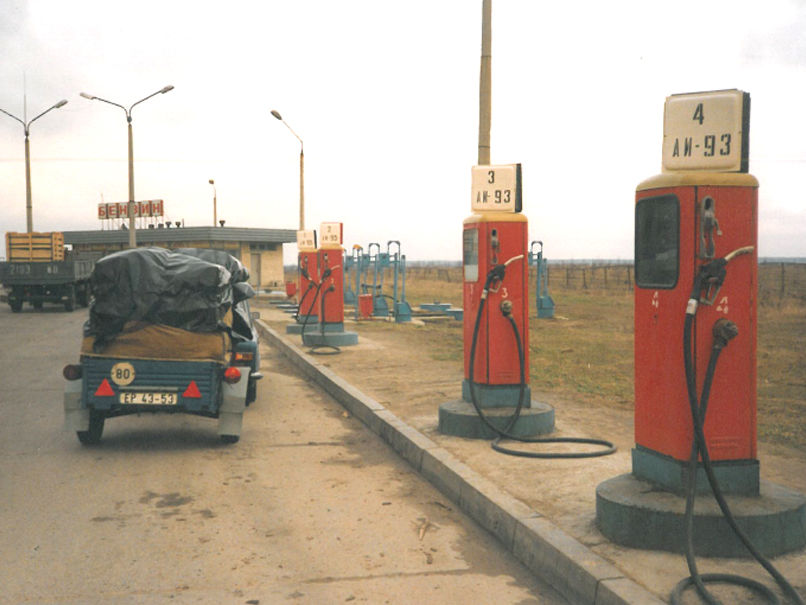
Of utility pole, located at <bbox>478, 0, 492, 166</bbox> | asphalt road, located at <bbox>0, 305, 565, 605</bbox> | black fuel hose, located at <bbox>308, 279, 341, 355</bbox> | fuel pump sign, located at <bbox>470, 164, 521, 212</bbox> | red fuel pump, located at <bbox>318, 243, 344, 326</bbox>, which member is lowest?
asphalt road, located at <bbox>0, 305, 565, 605</bbox>

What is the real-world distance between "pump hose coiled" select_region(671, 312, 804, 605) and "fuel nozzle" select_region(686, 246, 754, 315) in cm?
3

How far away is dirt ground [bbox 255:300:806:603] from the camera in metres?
4.56

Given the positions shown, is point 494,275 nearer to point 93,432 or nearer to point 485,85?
point 485,85

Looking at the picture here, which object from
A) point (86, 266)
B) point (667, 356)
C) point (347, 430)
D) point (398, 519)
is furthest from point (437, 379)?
point (86, 266)

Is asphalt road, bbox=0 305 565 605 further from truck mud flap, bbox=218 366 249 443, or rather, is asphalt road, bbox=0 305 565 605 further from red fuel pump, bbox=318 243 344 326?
red fuel pump, bbox=318 243 344 326

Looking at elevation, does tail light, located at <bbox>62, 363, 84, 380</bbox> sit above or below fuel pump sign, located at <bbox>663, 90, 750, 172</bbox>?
below

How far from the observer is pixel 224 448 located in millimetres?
8477

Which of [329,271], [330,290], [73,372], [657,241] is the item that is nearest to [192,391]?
[73,372]

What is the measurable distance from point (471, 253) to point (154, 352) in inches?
124

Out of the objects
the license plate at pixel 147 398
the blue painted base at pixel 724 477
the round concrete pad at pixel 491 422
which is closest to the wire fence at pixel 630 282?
the round concrete pad at pixel 491 422

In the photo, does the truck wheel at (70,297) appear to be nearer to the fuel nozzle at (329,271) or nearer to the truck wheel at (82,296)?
the truck wheel at (82,296)

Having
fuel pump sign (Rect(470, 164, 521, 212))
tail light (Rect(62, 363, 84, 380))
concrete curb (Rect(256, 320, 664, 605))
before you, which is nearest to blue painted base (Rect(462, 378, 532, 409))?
concrete curb (Rect(256, 320, 664, 605))

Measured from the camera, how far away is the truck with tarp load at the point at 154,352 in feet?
26.6

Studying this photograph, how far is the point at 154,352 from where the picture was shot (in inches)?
322
